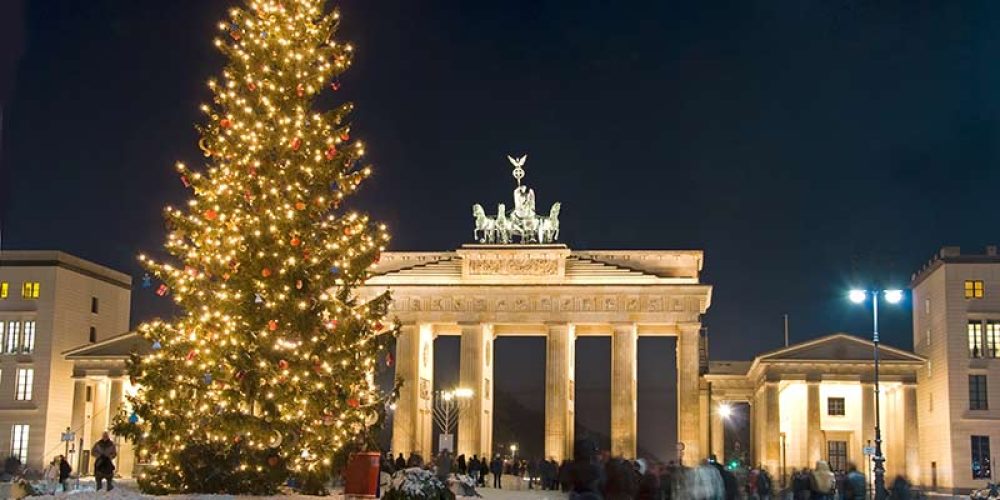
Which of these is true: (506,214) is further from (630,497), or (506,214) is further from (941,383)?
(630,497)

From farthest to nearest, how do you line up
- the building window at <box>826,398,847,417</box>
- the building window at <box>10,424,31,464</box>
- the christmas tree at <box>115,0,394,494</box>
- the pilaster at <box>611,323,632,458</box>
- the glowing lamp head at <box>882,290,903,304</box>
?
1. the building window at <box>826,398,847,417</box>
2. the building window at <box>10,424,31,464</box>
3. the pilaster at <box>611,323,632,458</box>
4. the glowing lamp head at <box>882,290,903,304</box>
5. the christmas tree at <box>115,0,394,494</box>

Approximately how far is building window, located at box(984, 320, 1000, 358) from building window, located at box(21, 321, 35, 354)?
189ft

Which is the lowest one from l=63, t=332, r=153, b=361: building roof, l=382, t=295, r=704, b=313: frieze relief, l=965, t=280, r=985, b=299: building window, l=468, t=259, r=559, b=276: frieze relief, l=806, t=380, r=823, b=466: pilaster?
l=806, t=380, r=823, b=466: pilaster

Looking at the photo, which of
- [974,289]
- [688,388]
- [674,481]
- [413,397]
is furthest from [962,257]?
[674,481]

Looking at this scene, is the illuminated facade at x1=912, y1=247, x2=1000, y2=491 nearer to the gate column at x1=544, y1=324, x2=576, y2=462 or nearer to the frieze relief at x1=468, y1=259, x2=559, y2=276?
the gate column at x1=544, y1=324, x2=576, y2=462

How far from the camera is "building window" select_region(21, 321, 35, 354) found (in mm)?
82375

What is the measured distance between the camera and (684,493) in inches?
1129

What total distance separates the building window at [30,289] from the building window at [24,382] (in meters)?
4.62

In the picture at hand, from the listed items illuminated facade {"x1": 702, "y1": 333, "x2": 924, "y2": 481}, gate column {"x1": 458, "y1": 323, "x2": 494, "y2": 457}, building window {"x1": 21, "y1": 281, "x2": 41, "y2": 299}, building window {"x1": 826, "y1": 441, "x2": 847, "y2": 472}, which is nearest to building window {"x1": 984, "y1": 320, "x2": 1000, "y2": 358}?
illuminated facade {"x1": 702, "y1": 333, "x2": 924, "y2": 481}

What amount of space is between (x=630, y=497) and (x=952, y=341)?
56.2 m

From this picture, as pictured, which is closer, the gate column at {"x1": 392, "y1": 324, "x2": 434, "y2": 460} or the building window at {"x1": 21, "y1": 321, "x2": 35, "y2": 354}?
the gate column at {"x1": 392, "y1": 324, "x2": 434, "y2": 460}

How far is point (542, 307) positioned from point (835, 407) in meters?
22.2

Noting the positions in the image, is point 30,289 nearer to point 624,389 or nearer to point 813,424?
point 624,389

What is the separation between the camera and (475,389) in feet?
259
